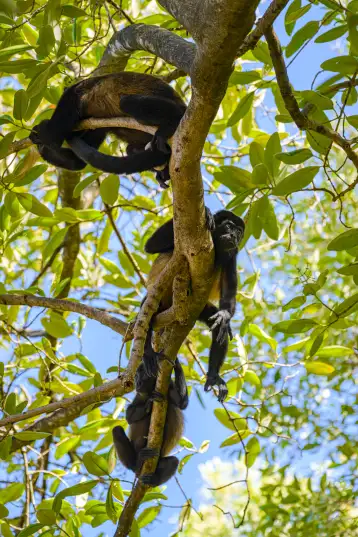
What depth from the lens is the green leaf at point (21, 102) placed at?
8.84ft

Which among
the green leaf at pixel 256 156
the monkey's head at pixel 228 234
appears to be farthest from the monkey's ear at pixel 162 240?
the green leaf at pixel 256 156

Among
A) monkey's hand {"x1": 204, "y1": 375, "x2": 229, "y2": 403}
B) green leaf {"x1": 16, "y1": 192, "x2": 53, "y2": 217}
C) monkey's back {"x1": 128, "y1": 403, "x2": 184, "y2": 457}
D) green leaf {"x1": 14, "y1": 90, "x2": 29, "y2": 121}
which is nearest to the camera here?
green leaf {"x1": 14, "y1": 90, "x2": 29, "y2": 121}

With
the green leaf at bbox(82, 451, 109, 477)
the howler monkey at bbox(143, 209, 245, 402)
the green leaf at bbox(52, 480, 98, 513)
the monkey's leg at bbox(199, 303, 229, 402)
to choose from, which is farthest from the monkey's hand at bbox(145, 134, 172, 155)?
the green leaf at bbox(52, 480, 98, 513)

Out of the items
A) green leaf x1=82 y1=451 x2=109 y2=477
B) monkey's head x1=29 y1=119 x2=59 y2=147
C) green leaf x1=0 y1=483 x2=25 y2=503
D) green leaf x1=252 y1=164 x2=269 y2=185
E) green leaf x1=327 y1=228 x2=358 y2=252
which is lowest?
green leaf x1=82 y1=451 x2=109 y2=477

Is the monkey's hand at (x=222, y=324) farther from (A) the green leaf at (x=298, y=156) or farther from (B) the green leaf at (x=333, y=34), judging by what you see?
(B) the green leaf at (x=333, y=34)

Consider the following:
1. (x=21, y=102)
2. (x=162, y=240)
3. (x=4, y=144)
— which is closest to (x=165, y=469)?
(x=162, y=240)

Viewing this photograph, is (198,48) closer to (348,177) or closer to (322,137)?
(322,137)

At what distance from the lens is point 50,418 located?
403cm

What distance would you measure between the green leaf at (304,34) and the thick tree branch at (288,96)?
12.9 inches

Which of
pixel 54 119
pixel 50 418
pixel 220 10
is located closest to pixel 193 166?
pixel 220 10

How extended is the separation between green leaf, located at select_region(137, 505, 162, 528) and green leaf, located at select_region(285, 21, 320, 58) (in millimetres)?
2415

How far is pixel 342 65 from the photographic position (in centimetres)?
226

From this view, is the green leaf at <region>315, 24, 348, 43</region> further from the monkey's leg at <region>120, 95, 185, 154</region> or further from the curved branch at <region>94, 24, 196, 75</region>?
the monkey's leg at <region>120, 95, 185, 154</region>

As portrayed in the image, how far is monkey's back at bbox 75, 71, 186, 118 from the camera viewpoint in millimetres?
3270
